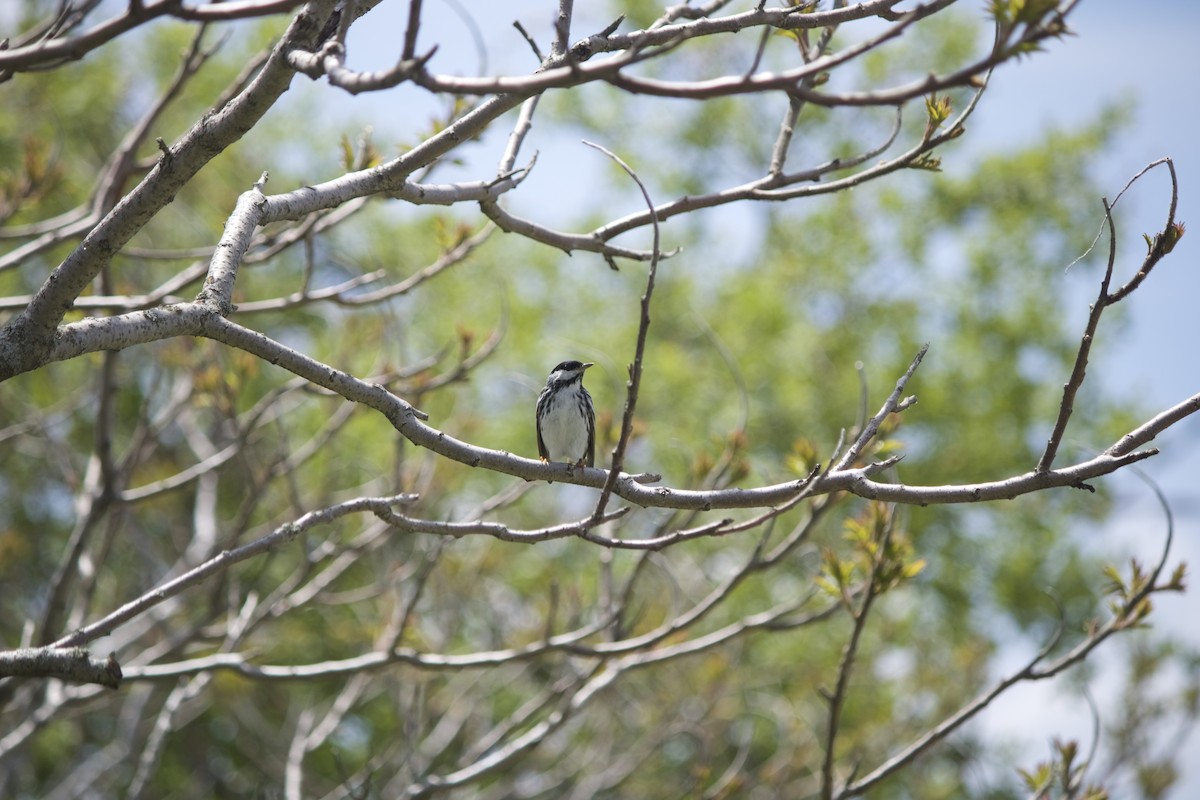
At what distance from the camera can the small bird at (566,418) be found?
20.4 feet

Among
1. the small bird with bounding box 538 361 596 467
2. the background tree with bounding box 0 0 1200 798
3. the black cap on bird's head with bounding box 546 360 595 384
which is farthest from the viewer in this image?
the black cap on bird's head with bounding box 546 360 595 384

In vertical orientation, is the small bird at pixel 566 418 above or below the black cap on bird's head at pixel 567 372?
below

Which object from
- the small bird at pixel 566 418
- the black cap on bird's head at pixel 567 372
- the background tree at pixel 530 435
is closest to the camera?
the background tree at pixel 530 435

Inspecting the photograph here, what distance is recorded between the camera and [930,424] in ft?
43.2

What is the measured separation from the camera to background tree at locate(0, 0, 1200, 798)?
290 cm

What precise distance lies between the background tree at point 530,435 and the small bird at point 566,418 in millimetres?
315

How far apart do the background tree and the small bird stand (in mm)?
315

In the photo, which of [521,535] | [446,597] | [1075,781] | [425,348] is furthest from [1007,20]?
[425,348]

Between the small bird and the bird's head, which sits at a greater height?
the bird's head

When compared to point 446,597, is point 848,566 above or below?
below

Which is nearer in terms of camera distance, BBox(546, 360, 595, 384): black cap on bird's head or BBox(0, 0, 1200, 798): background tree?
BBox(0, 0, 1200, 798): background tree

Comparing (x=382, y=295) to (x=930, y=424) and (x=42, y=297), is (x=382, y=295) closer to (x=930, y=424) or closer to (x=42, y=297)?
(x=42, y=297)

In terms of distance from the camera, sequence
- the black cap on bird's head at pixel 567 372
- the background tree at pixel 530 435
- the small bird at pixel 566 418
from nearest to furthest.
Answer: the background tree at pixel 530 435 → the small bird at pixel 566 418 → the black cap on bird's head at pixel 567 372

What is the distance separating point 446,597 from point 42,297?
17.2 ft
